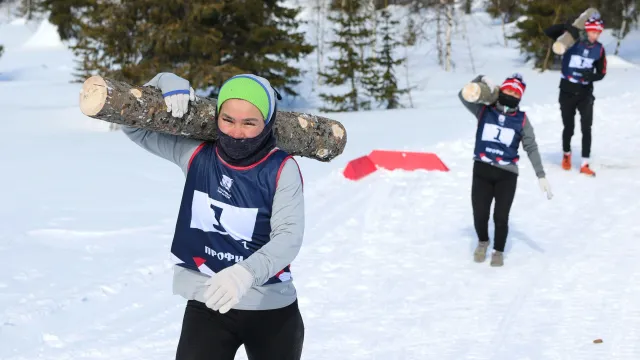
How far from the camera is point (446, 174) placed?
10289 millimetres

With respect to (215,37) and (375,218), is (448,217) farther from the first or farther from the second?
(215,37)

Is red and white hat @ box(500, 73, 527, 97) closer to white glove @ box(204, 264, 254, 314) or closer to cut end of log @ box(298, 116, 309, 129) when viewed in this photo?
cut end of log @ box(298, 116, 309, 129)

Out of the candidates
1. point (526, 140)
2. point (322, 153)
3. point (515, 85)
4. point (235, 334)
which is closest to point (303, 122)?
point (322, 153)

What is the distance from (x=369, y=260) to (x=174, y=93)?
13.4 feet

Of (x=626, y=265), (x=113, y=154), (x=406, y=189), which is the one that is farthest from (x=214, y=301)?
(x=113, y=154)

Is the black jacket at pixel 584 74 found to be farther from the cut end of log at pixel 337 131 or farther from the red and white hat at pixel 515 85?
the cut end of log at pixel 337 131

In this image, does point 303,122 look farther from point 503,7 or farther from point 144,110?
point 503,7

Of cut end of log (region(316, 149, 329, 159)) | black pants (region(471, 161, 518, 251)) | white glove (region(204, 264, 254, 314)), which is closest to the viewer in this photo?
white glove (region(204, 264, 254, 314))

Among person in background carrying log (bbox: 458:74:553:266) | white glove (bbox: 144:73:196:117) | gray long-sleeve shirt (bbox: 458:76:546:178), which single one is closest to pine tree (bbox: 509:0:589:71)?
gray long-sleeve shirt (bbox: 458:76:546:178)

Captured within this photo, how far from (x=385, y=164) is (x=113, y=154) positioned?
4855mm

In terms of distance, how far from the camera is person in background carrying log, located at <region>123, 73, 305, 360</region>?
2715 mm

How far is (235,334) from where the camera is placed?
2.83 m

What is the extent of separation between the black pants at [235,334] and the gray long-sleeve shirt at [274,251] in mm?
41

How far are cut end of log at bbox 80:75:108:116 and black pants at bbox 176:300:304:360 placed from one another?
851 mm
